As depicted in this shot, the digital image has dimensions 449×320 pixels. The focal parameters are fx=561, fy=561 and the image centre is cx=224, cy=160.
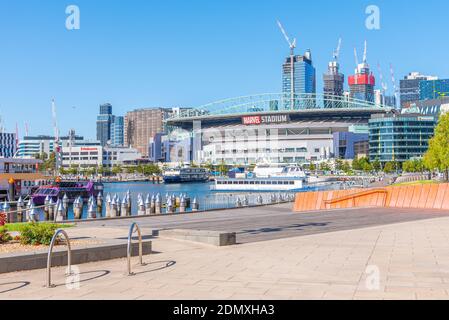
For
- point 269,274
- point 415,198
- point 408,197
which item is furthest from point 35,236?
point 408,197

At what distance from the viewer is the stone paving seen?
39.2ft

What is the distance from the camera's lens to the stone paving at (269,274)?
1194 cm

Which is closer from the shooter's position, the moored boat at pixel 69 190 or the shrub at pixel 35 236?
the shrub at pixel 35 236

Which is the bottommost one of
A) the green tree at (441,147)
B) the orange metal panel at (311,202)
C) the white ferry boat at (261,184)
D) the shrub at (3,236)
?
the white ferry boat at (261,184)

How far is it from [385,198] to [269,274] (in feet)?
98.4

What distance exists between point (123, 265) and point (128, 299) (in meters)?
4.45

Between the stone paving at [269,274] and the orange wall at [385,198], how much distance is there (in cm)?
1888

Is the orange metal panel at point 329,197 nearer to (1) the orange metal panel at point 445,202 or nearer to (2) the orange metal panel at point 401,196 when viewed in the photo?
(2) the orange metal panel at point 401,196

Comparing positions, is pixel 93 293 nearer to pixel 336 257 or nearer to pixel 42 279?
pixel 42 279

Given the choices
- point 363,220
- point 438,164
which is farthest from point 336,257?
point 438,164

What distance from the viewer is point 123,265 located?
15.8 metres

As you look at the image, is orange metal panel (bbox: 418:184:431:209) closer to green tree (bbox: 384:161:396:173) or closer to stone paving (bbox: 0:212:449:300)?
stone paving (bbox: 0:212:449:300)

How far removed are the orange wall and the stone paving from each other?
18876mm

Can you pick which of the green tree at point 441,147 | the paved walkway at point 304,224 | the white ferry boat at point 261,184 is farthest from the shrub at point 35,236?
the white ferry boat at point 261,184
